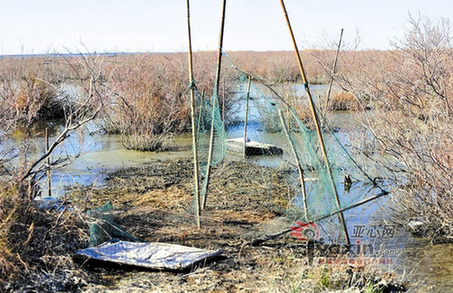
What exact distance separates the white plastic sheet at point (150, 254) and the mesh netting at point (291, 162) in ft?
5.05

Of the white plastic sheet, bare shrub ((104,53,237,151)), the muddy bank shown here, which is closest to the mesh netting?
the muddy bank

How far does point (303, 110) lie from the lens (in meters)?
13.8

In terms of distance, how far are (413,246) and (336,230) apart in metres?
0.90

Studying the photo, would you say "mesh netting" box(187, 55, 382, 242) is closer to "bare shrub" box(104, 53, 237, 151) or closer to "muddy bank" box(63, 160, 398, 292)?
"muddy bank" box(63, 160, 398, 292)

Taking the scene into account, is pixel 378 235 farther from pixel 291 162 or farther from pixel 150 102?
pixel 150 102

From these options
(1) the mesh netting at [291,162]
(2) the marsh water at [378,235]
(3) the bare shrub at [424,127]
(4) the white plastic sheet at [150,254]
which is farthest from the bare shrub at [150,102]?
(4) the white plastic sheet at [150,254]

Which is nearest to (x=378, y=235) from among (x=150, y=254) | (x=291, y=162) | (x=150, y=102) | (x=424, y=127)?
(x=424, y=127)

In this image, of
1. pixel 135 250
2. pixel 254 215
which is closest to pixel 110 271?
pixel 135 250

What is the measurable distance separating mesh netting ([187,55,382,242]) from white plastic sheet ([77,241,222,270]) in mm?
1539

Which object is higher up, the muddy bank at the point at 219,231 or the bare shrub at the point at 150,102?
the bare shrub at the point at 150,102

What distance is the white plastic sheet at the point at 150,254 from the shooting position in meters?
4.91

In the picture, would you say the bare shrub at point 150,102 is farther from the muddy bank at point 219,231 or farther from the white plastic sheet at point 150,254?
the white plastic sheet at point 150,254

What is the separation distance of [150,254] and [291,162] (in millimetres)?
5429

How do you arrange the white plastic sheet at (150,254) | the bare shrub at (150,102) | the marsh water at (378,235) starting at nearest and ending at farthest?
1. the white plastic sheet at (150,254)
2. the marsh water at (378,235)
3. the bare shrub at (150,102)
